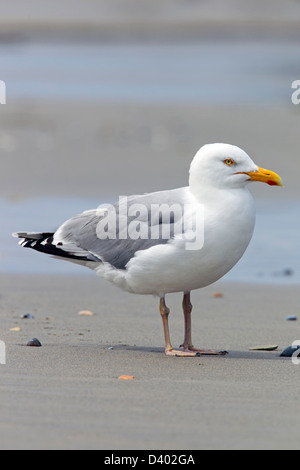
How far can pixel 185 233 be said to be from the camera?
570 centimetres

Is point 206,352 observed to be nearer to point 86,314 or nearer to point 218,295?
point 86,314

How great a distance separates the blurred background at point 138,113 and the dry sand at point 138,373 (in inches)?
43.9

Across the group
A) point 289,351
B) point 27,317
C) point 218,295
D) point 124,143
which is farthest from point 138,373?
point 124,143

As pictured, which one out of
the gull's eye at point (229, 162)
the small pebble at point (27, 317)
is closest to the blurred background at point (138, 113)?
the small pebble at point (27, 317)

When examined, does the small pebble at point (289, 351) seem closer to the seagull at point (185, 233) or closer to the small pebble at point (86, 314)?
the seagull at point (185, 233)

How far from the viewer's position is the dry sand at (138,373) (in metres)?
4.06

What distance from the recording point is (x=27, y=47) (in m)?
31.3

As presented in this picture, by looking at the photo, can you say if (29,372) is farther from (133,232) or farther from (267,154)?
(267,154)

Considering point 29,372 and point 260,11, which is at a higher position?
point 260,11

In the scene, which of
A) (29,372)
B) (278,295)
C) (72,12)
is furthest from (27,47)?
(29,372)

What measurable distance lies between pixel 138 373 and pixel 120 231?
1.06 m

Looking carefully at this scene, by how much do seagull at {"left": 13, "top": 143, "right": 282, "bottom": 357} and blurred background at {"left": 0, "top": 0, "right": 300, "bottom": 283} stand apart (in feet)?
8.56

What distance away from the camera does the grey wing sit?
5.86 meters
